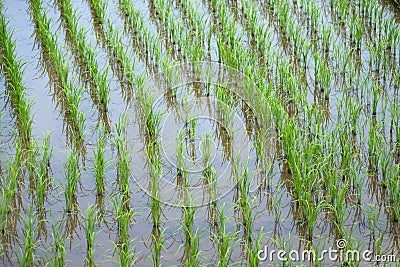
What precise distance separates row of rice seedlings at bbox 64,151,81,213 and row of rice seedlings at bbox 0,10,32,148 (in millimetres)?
596

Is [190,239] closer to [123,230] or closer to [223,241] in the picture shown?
[223,241]

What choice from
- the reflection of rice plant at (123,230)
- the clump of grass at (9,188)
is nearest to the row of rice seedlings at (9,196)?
the clump of grass at (9,188)

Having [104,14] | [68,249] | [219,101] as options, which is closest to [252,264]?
[68,249]

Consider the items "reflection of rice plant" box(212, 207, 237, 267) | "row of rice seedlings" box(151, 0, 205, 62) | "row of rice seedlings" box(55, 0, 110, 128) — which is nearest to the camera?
"reflection of rice plant" box(212, 207, 237, 267)

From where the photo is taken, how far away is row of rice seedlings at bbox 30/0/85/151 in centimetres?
562

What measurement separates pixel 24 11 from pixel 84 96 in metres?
1.86

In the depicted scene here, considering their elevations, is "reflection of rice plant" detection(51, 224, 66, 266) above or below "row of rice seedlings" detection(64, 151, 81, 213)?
below

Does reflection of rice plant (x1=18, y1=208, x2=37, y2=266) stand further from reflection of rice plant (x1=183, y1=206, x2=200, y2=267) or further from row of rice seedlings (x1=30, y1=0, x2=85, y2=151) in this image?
row of rice seedlings (x1=30, y1=0, x2=85, y2=151)

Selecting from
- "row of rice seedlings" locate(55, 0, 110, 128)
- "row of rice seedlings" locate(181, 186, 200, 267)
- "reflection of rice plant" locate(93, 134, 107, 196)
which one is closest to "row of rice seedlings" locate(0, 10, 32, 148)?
"row of rice seedlings" locate(55, 0, 110, 128)

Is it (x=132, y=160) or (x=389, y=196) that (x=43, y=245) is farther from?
(x=389, y=196)

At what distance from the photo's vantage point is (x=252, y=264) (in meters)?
4.18
